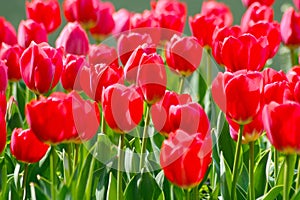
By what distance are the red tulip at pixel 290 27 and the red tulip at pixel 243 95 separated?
0.79 meters

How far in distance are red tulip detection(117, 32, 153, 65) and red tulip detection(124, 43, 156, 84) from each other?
0.78 ft

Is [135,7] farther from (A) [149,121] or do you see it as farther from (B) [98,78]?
(B) [98,78]

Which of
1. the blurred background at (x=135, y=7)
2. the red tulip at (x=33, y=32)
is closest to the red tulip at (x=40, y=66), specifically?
the red tulip at (x=33, y=32)

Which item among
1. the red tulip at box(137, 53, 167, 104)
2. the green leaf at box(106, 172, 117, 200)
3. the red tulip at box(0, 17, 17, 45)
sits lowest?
the green leaf at box(106, 172, 117, 200)

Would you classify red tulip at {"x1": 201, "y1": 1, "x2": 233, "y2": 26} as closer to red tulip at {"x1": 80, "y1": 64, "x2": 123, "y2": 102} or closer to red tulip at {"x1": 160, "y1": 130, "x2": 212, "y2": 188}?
red tulip at {"x1": 80, "y1": 64, "x2": 123, "y2": 102}

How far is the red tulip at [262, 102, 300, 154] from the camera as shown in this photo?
128 centimetres

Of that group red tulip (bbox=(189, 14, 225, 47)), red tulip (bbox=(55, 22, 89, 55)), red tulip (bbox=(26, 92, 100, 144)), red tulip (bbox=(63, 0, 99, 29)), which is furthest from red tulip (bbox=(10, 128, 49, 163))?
red tulip (bbox=(63, 0, 99, 29))

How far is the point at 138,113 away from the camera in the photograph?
4.60 feet

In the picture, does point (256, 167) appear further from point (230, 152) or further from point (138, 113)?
point (138, 113)

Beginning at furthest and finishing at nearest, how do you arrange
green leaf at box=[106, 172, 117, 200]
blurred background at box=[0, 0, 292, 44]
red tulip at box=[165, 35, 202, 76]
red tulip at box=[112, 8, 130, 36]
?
1. blurred background at box=[0, 0, 292, 44]
2. red tulip at box=[112, 8, 130, 36]
3. red tulip at box=[165, 35, 202, 76]
4. green leaf at box=[106, 172, 117, 200]

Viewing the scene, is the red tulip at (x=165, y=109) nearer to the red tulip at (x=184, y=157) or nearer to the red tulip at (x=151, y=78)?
the red tulip at (x=151, y=78)

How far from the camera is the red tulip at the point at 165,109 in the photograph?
1.47 metres

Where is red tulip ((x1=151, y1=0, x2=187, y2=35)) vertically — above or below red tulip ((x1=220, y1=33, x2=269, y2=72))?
above

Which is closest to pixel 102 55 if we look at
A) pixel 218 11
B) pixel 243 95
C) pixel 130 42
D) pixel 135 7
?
pixel 130 42
